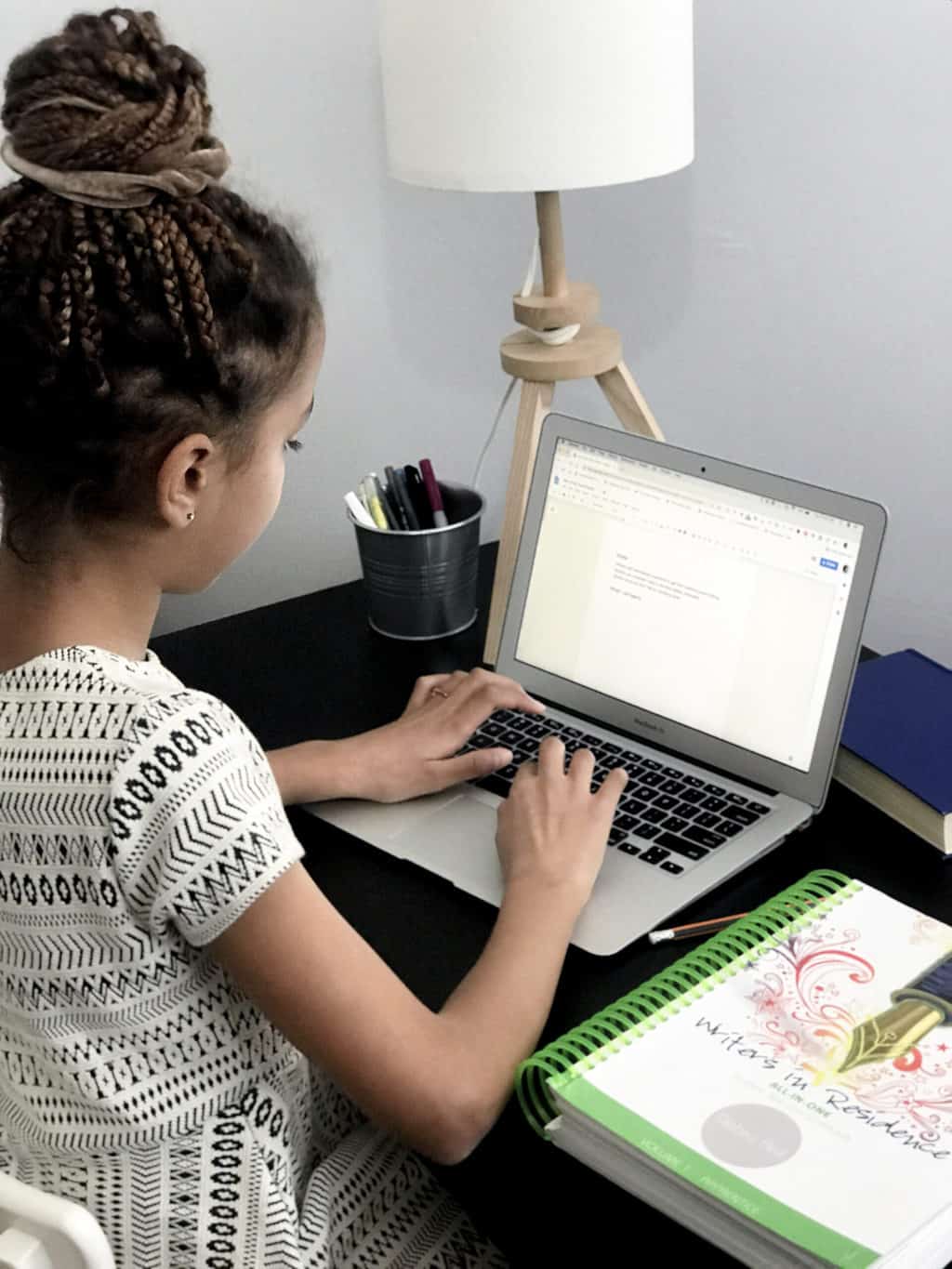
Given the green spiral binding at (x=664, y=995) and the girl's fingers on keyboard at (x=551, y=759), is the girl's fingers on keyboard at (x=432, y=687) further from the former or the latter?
the green spiral binding at (x=664, y=995)

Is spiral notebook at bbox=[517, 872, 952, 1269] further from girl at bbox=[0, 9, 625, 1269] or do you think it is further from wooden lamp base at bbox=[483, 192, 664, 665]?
wooden lamp base at bbox=[483, 192, 664, 665]

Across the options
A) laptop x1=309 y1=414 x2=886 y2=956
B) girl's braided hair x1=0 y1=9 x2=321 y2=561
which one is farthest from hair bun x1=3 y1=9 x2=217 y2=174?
laptop x1=309 y1=414 x2=886 y2=956

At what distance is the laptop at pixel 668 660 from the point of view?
3.37 ft

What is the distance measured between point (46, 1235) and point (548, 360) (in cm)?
85

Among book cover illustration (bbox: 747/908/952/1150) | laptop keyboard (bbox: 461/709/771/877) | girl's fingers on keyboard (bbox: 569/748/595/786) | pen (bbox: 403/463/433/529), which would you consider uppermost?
pen (bbox: 403/463/433/529)

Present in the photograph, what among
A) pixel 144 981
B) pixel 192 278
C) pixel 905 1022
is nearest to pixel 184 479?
pixel 192 278

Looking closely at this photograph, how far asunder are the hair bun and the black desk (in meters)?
0.53

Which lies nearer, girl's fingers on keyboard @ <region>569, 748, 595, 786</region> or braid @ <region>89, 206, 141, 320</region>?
braid @ <region>89, 206, 141, 320</region>

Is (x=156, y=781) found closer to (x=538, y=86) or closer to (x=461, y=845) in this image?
(x=461, y=845)

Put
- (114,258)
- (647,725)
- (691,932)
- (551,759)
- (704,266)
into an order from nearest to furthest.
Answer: (114,258) < (691,932) < (551,759) < (647,725) < (704,266)

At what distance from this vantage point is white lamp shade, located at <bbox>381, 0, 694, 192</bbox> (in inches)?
43.5

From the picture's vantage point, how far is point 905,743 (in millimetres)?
1075

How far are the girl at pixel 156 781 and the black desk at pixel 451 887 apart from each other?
0.04 meters

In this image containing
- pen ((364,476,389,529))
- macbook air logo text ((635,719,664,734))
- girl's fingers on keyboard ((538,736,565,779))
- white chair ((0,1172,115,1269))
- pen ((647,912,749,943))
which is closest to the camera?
white chair ((0,1172,115,1269))
